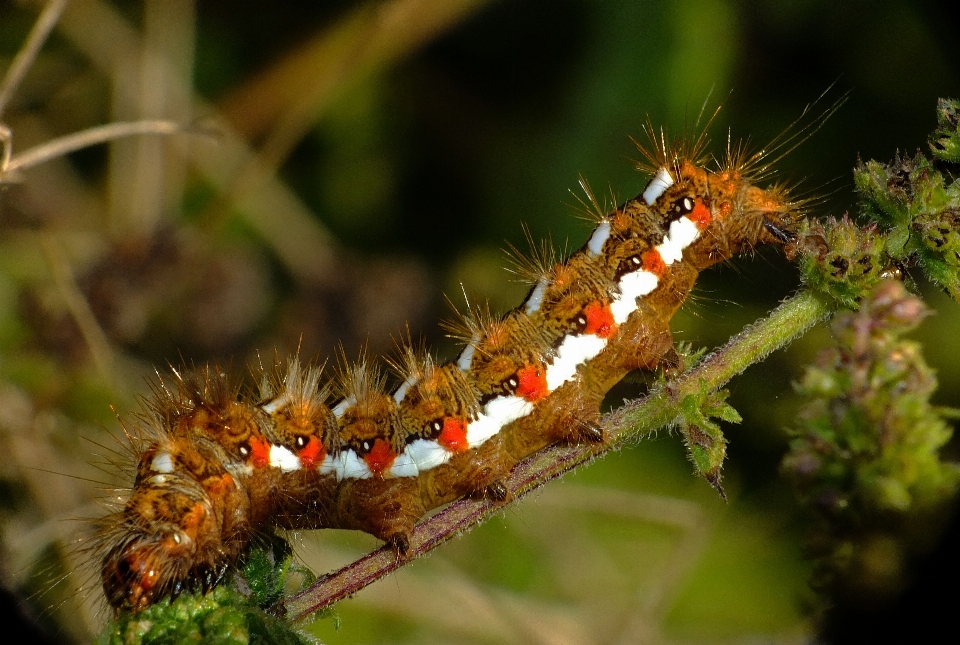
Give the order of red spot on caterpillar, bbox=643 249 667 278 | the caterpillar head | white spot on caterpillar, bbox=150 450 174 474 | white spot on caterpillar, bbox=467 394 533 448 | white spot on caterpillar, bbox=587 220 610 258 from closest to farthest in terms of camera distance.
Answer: the caterpillar head, white spot on caterpillar, bbox=150 450 174 474, white spot on caterpillar, bbox=467 394 533 448, red spot on caterpillar, bbox=643 249 667 278, white spot on caterpillar, bbox=587 220 610 258

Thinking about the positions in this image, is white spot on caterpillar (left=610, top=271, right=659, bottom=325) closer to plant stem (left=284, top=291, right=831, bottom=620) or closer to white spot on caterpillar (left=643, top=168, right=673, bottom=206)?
white spot on caterpillar (left=643, top=168, right=673, bottom=206)

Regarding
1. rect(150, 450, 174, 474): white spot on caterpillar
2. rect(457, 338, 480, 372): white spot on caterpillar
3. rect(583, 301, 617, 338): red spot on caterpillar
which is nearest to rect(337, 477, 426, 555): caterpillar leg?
rect(457, 338, 480, 372): white spot on caterpillar

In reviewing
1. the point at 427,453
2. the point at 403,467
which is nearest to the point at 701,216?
the point at 427,453

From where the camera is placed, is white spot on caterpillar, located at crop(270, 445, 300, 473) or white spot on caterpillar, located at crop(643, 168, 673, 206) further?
white spot on caterpillar, located at crop(643, 168, 673, 206)

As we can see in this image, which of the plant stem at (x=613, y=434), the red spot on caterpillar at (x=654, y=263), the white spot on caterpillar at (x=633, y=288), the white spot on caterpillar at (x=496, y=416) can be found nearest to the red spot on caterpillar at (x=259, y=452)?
the plant stem at (x=613, y=434)

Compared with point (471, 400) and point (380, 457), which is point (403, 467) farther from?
point (471, 400)

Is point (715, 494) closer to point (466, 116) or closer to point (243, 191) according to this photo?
point (466, 116)

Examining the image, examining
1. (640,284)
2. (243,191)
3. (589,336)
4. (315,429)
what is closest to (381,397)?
(315,429)

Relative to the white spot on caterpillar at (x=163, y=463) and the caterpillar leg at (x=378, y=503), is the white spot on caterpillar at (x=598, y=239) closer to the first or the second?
the caterpillar leg at (x=378, y=503)
